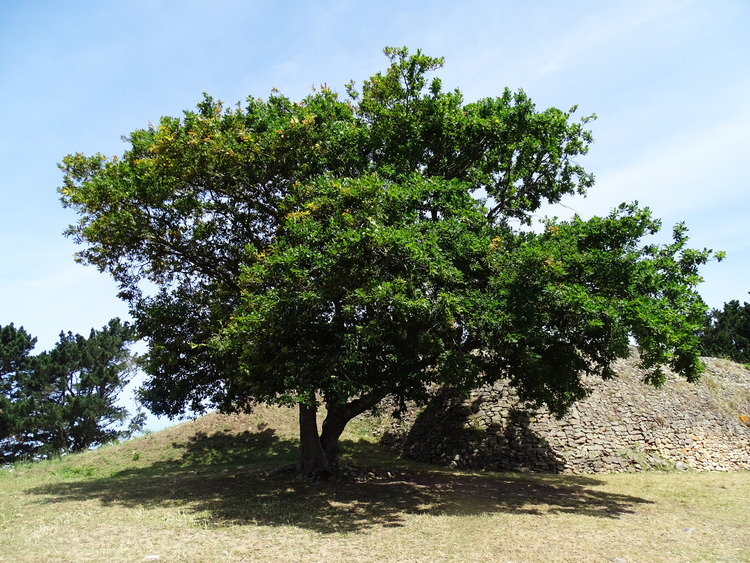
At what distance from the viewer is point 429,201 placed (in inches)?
497

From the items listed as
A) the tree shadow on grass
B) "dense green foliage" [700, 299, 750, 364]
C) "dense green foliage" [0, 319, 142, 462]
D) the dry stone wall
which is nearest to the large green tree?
the tree shadow on grass

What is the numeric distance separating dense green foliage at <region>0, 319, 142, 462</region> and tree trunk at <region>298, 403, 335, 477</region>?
21830 millimetres

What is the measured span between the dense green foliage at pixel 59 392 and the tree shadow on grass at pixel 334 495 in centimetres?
1513

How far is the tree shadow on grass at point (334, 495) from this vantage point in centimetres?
1070

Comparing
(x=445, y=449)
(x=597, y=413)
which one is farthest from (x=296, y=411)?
(x=597, y=413)

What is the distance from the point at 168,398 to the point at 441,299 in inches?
429

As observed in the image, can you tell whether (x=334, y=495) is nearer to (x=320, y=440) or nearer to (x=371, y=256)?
(x=320, y=440)

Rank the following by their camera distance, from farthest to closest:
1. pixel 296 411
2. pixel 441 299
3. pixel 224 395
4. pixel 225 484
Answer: pixel 296 411, pixel 224 395, pixel 225 484, pixel 441 299

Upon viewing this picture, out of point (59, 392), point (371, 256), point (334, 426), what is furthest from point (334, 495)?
point (59, 392)

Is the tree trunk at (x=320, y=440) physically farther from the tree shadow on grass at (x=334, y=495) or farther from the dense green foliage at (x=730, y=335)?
the dense green foliage at (x=730, y=335)

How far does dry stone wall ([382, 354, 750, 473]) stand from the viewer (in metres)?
18.8

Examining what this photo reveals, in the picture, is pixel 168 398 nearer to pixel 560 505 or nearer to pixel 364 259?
pixel 364 259

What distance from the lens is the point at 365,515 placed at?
1076 centimetres

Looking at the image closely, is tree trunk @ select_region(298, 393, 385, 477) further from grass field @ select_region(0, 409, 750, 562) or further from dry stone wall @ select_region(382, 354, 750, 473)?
dry stone wall @ select_region(382, 354, 750, 473)
